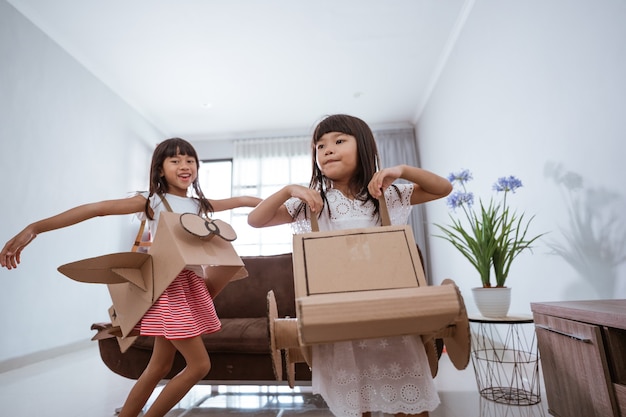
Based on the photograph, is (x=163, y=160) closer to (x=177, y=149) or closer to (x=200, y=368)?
(x=177, y=149)

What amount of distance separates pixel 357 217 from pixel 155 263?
0.60 m

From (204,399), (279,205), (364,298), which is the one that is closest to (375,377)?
(364,298)

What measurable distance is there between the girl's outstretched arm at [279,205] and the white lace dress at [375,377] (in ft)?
1.04

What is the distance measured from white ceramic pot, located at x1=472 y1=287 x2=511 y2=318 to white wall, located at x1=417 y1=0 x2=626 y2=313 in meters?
0.38

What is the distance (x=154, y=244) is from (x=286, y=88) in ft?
11.5

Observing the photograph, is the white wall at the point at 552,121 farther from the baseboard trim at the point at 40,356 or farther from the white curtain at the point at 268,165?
the baseboard trim at the point at 40,356

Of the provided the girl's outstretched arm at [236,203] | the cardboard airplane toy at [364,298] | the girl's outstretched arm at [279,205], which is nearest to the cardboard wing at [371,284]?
the cardboard airplane toy at [364,298]

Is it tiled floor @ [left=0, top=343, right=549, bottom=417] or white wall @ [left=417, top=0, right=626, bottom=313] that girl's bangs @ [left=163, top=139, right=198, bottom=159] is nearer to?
tiled floor @ [left=0, top=343, right=549, bottom=417]

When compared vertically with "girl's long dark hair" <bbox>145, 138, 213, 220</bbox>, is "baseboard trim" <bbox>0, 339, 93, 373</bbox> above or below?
below

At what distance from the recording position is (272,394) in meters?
1.75

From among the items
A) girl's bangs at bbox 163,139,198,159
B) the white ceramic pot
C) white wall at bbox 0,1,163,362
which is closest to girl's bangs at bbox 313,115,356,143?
girl's bangs at bbox 163,139,198,159

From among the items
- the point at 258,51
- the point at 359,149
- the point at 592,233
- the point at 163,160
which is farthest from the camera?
the point at 258,51

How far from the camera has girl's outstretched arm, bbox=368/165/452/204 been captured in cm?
78

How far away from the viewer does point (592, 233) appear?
4.98 feet
